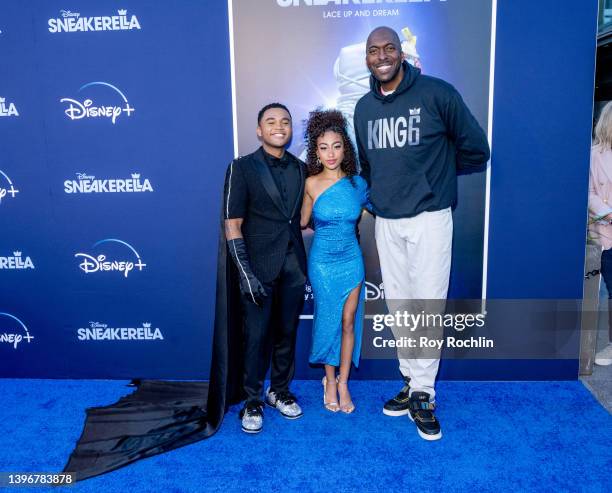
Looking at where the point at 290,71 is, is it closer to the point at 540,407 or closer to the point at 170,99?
the point at 170,99

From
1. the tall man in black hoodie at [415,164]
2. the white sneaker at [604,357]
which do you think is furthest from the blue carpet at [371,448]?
the white sneaker at [604,357]

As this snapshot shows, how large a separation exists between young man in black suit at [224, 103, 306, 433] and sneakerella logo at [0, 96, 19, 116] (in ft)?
5.73

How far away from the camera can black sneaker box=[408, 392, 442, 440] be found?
9.29ft

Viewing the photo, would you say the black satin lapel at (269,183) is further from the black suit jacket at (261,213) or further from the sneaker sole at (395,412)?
the sneaker sole at (395,412)

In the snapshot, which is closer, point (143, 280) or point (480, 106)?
point (480, 106)

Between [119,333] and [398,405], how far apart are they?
6.67ft

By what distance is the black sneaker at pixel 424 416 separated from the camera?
2832 millimetres

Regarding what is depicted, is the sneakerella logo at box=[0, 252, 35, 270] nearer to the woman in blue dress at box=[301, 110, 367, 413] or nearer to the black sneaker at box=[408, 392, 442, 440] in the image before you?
the woman in blue dress at box=[301, 110, 367, 413]

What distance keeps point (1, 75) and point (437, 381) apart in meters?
3.68

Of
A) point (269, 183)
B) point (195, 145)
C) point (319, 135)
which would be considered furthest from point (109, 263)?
point (319, 135)

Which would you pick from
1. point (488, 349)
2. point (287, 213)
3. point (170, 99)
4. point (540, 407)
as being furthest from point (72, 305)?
point (540, 407)

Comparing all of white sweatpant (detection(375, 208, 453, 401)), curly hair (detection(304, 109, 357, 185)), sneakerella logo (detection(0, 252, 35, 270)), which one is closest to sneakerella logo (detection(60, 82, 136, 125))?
sneakerella logo (detection(0, 252, 35, 270))

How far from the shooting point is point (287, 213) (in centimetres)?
289

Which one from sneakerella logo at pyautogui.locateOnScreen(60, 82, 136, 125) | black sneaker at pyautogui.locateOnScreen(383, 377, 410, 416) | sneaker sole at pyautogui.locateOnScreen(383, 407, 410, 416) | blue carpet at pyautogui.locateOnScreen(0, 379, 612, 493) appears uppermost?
sneakerella logo at pyautogui.locateOnScreen(60, 82, 136, 125)
